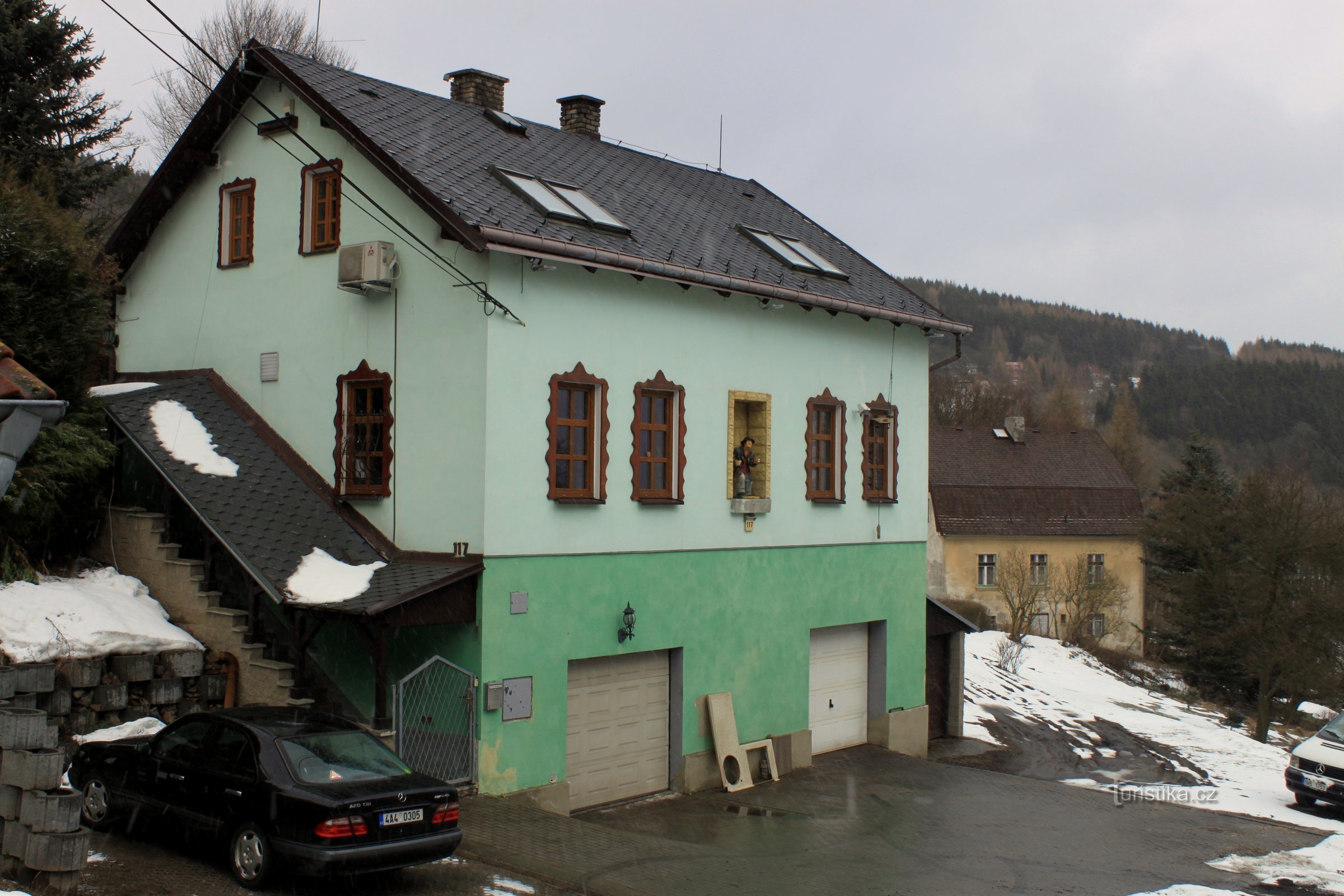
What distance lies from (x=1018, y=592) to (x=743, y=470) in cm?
2496

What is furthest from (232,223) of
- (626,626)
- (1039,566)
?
(1039,566)

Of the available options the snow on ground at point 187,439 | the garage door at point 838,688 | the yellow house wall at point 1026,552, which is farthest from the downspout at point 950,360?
the yellow house wall at point 1026,552

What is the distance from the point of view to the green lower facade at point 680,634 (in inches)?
549

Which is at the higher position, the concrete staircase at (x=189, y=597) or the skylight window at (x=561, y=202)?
the skylight window at (x=561, y=202)

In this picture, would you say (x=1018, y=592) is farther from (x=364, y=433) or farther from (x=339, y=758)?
(x=339, y=758)

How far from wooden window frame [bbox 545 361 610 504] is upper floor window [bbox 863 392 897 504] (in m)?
6.37

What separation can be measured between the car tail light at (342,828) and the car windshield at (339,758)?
45 cm

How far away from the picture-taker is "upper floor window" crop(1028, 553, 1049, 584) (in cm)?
4756

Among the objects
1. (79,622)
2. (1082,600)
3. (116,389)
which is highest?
(116,389)

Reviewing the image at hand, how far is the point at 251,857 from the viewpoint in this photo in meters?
9.26

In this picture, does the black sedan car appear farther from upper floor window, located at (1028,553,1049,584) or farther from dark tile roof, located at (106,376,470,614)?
upper floor window, located at (1028,553,1049,584)

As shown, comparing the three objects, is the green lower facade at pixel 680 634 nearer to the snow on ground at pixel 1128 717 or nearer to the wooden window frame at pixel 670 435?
the wooden window frame at pixel 670 435

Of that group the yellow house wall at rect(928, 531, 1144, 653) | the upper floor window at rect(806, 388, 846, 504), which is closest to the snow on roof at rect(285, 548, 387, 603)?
the upper floor window at rect(806, 388, 846, 504)

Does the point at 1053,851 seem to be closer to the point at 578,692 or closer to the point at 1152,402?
the point at 578,692
